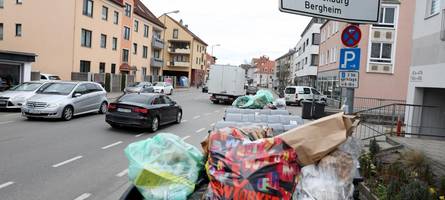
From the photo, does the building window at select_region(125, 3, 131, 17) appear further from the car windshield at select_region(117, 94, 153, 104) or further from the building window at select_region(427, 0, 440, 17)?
the building window at select_region(427, 0, 440, 17)

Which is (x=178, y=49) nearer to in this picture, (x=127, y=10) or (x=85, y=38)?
(x=127, y=10)

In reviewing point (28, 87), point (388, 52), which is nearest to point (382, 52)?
point (388, 52)

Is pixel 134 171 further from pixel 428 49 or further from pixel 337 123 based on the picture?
pixel 428 49

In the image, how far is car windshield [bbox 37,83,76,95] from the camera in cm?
1557

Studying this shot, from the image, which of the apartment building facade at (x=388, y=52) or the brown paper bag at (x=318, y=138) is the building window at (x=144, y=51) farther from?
the brown paper bag at (x=318, y=138)

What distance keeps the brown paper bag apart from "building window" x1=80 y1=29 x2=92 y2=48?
35.9m

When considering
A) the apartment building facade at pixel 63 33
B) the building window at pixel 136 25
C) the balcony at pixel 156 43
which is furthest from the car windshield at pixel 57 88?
the balcony at pixel 156 43

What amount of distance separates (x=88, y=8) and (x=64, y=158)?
30.8 m

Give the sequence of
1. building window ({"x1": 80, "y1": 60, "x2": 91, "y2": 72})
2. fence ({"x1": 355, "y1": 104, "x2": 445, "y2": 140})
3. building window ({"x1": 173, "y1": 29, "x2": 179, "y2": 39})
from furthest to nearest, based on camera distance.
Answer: building window ({"x1": 173, "y1": 29, "x2": 179, "y2": 39}) → building window ({"x1": 80, "y1": 60, "x2": 91, "y2": 72}) → fence ({"x1": 355, "y1": 104, "x2": 445, "y2": 140})

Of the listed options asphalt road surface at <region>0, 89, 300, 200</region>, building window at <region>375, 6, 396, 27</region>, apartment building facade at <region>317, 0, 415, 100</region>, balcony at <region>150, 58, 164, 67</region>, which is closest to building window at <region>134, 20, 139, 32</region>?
balcony at <region>150, 58, 164, 67</region>

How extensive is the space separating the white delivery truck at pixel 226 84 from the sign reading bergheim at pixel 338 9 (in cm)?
2527

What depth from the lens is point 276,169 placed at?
2611 millimetres

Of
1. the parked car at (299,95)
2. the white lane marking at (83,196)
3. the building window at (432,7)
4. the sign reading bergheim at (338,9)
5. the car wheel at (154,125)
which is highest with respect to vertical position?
the building window at (432,7)

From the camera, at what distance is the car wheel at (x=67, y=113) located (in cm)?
1464
